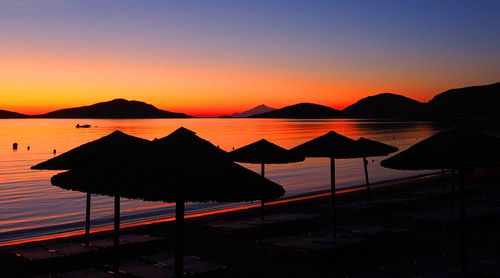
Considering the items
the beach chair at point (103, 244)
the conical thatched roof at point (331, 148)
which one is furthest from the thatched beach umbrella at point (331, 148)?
the beach chair at point (103, 244)

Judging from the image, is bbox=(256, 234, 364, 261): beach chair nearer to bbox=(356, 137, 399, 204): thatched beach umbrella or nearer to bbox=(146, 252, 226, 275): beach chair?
bbox=(146, 252, 226, 275): beach chair

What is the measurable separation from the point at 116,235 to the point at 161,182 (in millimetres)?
3435

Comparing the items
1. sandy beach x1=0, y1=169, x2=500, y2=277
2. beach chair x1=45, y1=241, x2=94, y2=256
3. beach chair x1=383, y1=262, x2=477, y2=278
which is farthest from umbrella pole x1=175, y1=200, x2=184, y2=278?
beach chair x1=45, y1=241, x2=94, y2=256

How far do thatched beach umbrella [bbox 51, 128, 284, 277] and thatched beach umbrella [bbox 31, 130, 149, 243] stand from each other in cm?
28

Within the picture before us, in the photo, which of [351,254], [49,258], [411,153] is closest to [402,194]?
[351,254]

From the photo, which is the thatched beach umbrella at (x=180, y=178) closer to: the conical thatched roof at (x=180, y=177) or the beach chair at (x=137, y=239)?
the conical thatched roof at (x=180, y=177)

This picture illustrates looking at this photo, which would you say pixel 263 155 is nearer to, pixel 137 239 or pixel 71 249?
pixel 137 239

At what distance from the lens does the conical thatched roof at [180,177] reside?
5.18 meters

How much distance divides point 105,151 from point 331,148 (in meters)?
5.29

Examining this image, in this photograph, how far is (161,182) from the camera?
5.18 metres

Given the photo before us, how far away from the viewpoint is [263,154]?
12.2 meters

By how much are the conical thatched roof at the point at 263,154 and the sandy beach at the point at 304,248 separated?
1.95 m

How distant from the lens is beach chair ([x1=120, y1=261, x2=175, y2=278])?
8125 millimetres

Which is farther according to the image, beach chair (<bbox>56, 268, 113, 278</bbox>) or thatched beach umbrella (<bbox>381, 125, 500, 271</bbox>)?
beach chair (<bbox>56, 268, 113, 278</bbox>)
